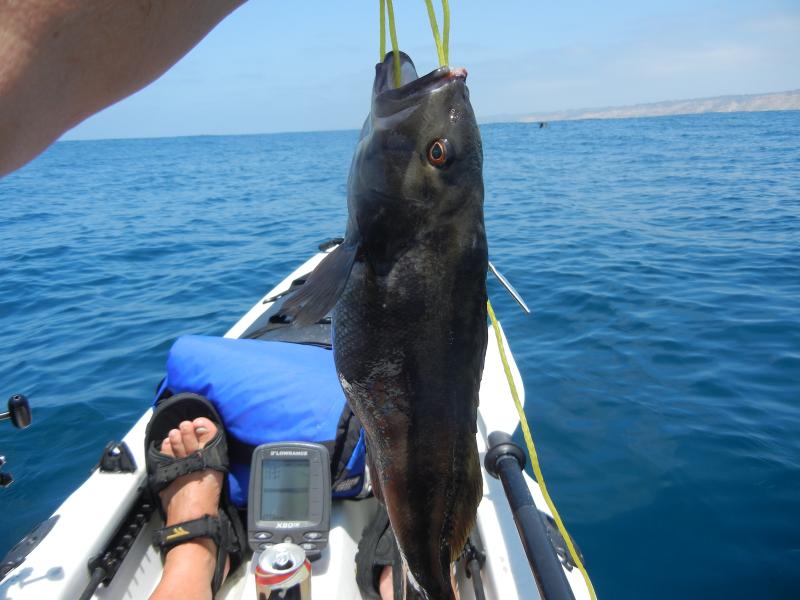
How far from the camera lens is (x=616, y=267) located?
448 inches

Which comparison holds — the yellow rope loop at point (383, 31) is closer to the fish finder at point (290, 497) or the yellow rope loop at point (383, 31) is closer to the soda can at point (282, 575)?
the soda can at point (282, 575)

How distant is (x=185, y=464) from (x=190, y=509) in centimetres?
26

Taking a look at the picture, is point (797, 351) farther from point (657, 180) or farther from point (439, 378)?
point (657, 180)

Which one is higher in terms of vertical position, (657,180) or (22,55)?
(22,55)

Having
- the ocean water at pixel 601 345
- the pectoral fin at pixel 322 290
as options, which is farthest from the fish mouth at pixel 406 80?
the ocean water at pixel 601 345

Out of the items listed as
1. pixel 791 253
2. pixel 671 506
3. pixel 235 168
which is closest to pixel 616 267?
pixel 791 253

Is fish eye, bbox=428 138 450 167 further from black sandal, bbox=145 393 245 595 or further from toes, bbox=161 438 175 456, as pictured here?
toes, bbox=161 438 175 456

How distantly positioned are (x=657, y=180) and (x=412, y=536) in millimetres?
24810

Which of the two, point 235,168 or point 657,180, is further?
point 235,168

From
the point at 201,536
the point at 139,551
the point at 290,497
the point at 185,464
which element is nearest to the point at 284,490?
the point at 290,497

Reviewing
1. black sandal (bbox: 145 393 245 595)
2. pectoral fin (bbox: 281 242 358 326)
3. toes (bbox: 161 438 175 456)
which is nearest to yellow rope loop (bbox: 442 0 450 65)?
pectoral fin (bbox: 281 242 358 326)

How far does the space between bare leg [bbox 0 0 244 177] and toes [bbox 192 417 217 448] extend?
275 cm

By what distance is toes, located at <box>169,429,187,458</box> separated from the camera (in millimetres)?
3453

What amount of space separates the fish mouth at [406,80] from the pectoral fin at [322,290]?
447mm
